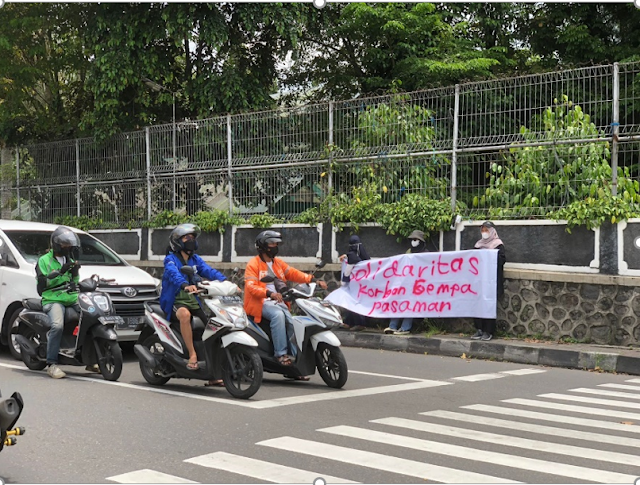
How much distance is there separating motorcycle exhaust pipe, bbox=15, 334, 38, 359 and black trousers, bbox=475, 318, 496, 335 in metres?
6.24

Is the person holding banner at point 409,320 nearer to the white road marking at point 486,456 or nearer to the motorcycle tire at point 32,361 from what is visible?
the motorcycle tire at point 32,361

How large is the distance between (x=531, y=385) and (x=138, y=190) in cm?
1208

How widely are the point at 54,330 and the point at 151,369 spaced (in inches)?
53.4

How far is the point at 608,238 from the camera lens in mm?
11602

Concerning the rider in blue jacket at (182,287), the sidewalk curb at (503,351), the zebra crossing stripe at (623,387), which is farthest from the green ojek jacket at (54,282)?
the zebra crossing stripe at (623,387)

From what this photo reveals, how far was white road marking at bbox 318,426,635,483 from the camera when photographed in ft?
17.9

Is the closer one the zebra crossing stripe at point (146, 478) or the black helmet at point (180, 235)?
the zebra crossing stripe at point (146, 478)

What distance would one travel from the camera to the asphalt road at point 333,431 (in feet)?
18.0

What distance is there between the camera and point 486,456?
233 inches

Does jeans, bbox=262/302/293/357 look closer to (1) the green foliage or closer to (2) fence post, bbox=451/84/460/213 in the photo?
(2) fence post, bbox=451/84/460/213

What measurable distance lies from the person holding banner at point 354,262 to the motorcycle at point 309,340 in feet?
16.9

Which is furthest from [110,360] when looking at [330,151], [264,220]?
[264,220]

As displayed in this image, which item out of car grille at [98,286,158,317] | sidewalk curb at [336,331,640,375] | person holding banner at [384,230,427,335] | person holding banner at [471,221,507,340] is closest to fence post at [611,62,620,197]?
person holding banner at [471,221,507,340]

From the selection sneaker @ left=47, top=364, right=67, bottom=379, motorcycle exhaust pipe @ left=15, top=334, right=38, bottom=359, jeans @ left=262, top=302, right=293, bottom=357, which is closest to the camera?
jeans @ left=262, top=302, right=293, bottom=357
